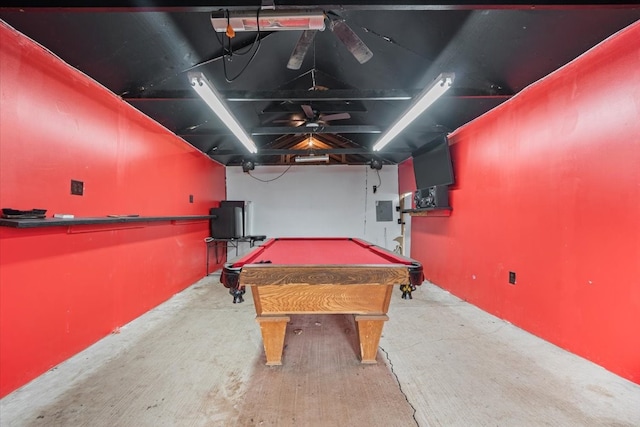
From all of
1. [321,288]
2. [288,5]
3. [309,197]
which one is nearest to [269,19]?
[288,5]

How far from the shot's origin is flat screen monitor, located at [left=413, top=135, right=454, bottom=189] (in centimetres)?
390

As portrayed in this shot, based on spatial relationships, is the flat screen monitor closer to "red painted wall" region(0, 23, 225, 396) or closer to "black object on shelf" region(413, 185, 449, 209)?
"black object on shelf" region(413, 185, 449, 209)

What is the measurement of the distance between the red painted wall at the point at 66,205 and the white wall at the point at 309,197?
2828 mm

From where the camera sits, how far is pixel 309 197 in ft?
20.6

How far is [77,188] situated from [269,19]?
6.89 feet

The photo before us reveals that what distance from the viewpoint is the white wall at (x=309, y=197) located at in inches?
247

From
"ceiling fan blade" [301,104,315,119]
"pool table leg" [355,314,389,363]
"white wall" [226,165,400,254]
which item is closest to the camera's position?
"pool table leg" [355,314,389,363]

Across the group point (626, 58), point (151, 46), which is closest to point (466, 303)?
point (626, 58)

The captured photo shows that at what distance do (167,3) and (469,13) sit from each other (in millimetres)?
2293

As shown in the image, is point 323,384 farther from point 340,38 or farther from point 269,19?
point 340,38

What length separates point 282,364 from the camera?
2098mm

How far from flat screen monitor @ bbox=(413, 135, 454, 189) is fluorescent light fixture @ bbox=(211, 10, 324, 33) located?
9.49 feet

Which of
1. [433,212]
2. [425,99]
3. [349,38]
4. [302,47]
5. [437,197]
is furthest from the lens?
[433,212]

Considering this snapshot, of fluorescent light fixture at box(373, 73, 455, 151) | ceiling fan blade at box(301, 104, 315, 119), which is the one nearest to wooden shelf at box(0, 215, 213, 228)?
ceiling fan blade at box(301, 104, 315, 119)
